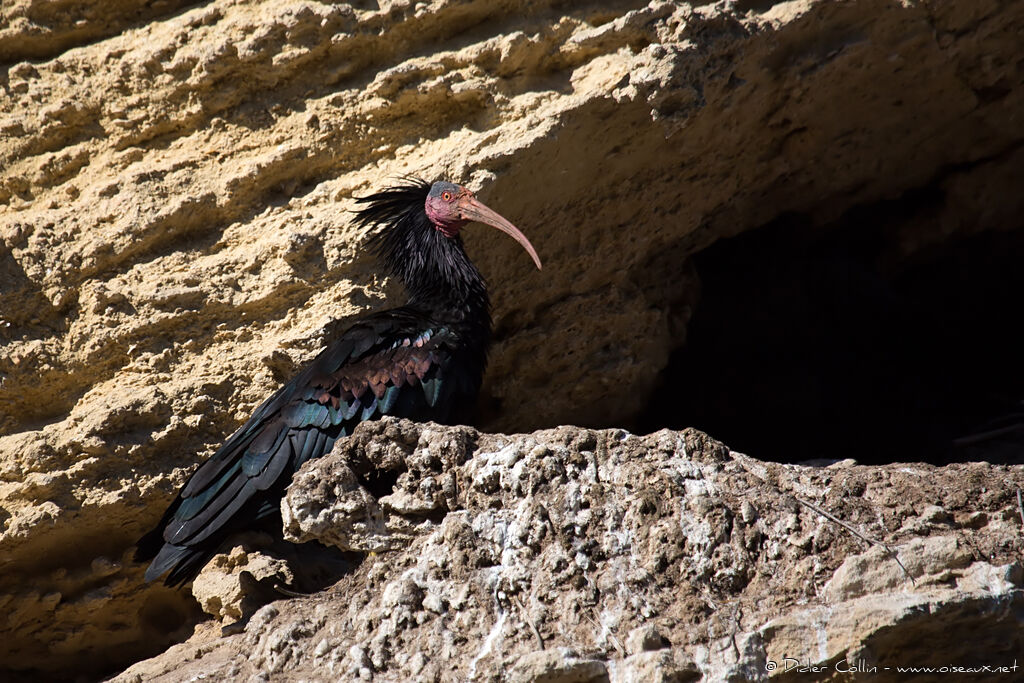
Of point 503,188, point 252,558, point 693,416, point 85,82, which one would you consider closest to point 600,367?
point 693,416

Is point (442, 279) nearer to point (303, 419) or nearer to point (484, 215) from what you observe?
point (484, 215)

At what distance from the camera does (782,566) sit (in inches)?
131

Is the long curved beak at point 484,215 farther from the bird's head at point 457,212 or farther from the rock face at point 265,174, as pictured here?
the rock face at point 265,174

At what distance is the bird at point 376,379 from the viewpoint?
4.43 m

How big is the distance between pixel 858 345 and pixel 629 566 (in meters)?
3.16

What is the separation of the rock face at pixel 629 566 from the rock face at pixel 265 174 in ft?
4.13

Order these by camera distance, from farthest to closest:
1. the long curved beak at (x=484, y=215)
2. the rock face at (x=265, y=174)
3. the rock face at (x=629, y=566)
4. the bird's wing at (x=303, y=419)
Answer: the long curved beak at (x=484, y=215)
the rock face at (x=265, y=174)
the bird's wing at (x=303, y=419)
the rock face at (x=629, y=566)

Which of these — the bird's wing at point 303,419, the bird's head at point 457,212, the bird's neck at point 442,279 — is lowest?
the bird's wing at point 303,419

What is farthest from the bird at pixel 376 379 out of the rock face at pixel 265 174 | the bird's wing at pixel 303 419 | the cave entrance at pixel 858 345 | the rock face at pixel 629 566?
the cave entrance at pixel 858 345

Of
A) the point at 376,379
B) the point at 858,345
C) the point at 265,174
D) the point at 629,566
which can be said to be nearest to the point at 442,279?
the point at 376,379

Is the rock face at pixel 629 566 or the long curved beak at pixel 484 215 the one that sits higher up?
the long curved beak at pixel 484 215

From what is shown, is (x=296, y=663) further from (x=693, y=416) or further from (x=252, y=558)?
(x=693, y=416)

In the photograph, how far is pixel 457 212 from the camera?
5.13m

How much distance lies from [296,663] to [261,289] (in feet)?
6.61
